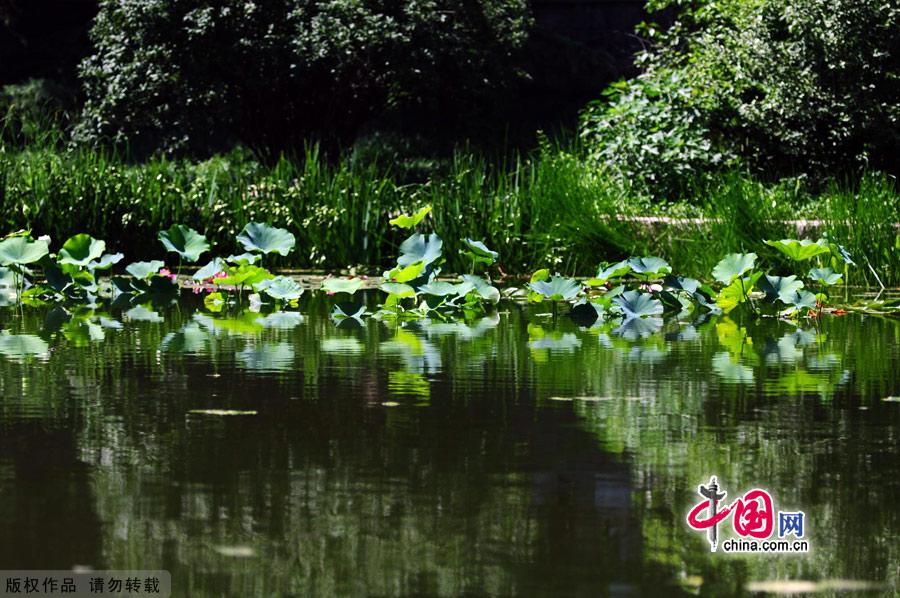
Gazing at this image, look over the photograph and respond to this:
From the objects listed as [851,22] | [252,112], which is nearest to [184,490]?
[851,22]

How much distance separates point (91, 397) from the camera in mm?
3689

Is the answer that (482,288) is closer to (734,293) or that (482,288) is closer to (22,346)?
(734,293)

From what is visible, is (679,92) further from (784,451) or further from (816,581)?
(816,581)

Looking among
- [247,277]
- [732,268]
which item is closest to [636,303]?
[732,268]

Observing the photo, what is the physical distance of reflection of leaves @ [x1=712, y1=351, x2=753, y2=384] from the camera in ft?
13.6

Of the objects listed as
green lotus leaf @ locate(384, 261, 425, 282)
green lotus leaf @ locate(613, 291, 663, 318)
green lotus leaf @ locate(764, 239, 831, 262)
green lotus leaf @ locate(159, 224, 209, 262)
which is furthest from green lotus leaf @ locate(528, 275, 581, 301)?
green lotus leaf @ locate(159, 224, 209, 262)

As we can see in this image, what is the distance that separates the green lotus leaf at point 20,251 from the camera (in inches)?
271

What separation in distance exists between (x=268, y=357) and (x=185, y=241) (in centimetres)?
321

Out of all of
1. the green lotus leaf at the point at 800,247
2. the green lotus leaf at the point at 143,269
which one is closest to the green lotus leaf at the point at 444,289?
the green lotus leaf at the point at 800,247

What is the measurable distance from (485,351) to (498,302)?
250cm

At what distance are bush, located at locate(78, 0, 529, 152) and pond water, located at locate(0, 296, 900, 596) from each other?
930cm

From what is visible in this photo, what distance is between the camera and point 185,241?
764cm

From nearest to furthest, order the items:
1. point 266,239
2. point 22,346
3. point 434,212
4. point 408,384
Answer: point 408,384, point 22,346, point 266,239, point 434,212

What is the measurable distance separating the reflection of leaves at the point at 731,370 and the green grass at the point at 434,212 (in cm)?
356
